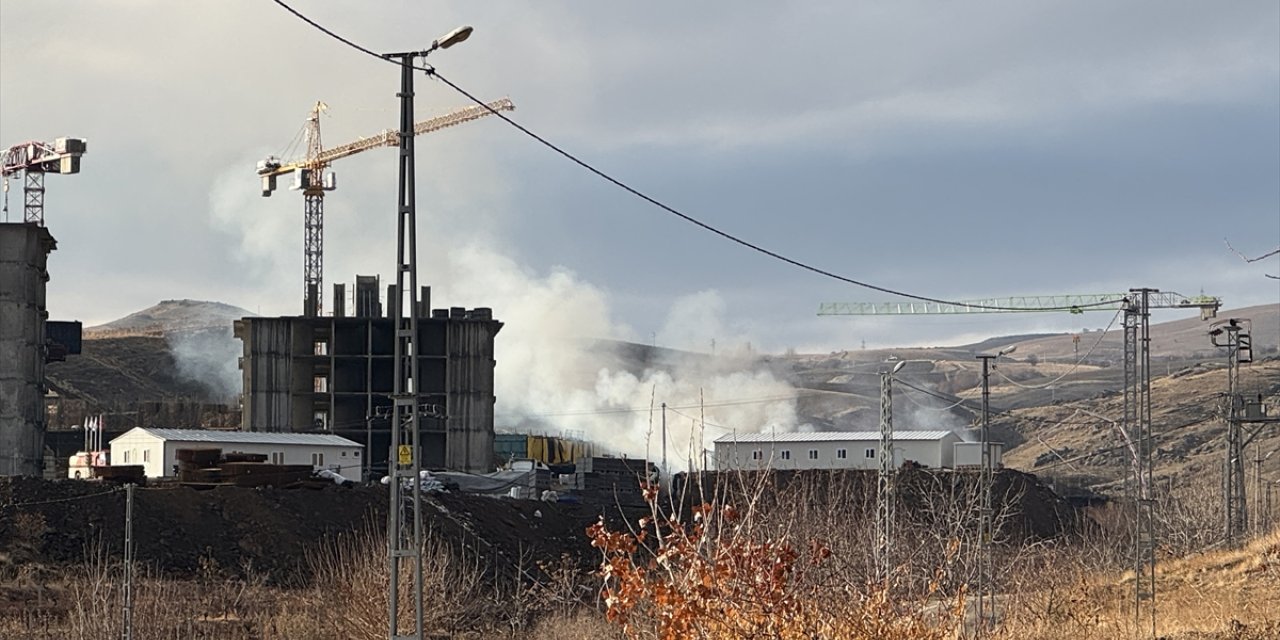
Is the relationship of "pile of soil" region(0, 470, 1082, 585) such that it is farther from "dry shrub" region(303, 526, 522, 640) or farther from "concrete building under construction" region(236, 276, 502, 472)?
"concrete building under construction" region(236, 276, 502, 472)

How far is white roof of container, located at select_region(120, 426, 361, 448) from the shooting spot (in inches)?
3369

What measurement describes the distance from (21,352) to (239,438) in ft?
50.2

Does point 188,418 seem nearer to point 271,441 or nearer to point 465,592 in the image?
point 271,441

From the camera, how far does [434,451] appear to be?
107 metres

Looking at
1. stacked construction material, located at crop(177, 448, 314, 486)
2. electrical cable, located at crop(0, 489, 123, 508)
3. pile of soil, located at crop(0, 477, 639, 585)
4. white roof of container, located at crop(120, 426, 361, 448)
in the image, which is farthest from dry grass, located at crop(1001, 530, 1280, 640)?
white roof of container, located at crop(120, 426, 361, 448)

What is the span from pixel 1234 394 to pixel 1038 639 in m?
36.7

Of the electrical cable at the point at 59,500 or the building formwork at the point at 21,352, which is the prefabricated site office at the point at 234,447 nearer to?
the building formwork at the point at 21,352

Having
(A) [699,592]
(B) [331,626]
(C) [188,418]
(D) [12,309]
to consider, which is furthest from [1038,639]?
(C) [188,418]

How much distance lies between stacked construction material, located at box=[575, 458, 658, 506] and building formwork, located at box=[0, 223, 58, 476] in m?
31.1

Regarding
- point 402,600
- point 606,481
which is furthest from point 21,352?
point 402,600

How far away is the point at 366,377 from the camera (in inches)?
4392

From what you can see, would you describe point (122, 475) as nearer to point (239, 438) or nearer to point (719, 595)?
point (239, 438)

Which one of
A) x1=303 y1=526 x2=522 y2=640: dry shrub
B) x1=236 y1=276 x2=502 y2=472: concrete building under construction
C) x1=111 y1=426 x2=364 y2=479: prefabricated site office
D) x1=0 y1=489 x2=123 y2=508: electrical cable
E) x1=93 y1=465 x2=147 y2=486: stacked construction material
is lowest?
x1=303 y1=526 x2=522 y2=640: dry shrub

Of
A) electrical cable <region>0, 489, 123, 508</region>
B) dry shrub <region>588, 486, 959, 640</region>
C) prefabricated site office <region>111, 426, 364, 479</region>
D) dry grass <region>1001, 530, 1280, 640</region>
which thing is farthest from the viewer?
prefabricated site office <region>111, 426, 364, 479</region>
